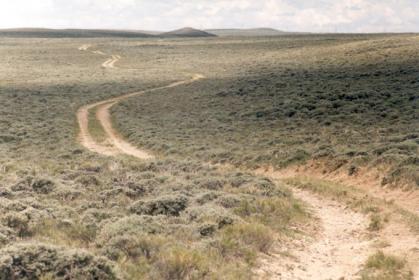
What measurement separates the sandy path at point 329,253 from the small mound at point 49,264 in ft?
10.8

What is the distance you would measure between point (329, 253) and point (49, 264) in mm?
6411

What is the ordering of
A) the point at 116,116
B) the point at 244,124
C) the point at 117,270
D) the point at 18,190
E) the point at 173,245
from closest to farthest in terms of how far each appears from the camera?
the point at 117,270
the point at 173,245
the point at 18,190
the point at 244,124
the point at 116,116

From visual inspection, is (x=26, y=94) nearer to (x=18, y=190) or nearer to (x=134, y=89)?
(x=134, y=89)

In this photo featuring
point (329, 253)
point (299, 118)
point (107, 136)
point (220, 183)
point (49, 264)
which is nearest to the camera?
point (49, 264)

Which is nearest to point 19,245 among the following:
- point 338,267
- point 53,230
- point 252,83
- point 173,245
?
point 53,230

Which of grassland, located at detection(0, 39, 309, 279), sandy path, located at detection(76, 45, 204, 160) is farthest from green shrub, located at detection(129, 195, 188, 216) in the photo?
sandy path, located at detection(76, 45, 204, 160)

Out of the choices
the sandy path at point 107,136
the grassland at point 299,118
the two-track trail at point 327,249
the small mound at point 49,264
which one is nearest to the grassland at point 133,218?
the small mound at point 49,264

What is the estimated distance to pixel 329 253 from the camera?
1034 centimetres

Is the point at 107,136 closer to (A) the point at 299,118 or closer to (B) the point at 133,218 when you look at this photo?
(A) the point at 299,118

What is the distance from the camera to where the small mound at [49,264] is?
7.05 metres

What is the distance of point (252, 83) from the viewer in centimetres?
4906

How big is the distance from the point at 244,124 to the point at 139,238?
73.3 feet

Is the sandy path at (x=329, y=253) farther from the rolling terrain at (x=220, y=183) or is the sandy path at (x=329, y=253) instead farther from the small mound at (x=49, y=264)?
the small mound at (x=49, y=264)

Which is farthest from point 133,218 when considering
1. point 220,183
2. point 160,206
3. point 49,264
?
point 220,183
